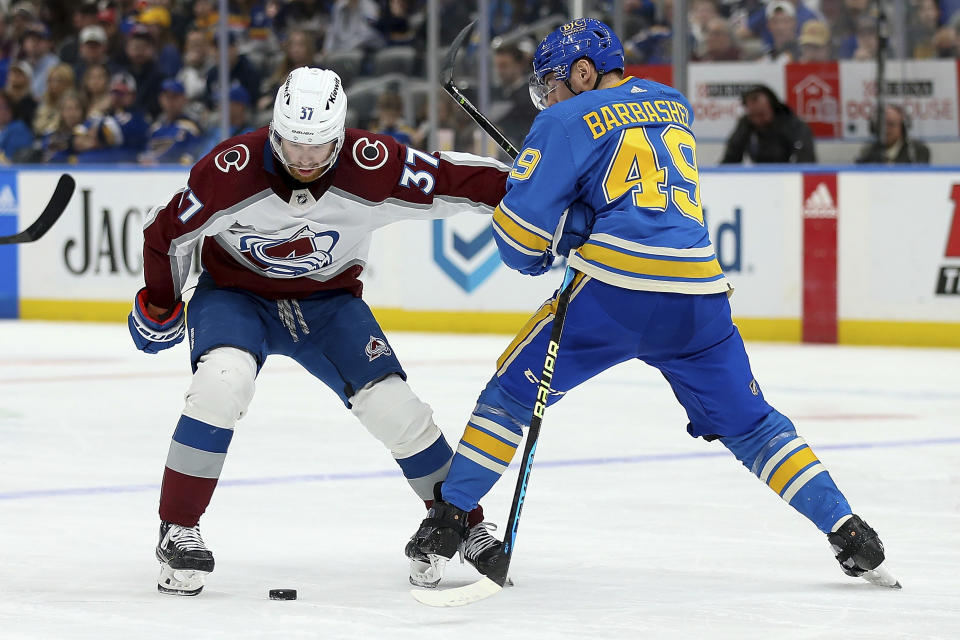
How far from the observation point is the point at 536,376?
11.4ft

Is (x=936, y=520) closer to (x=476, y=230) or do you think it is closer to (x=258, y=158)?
(x=258, y=158)

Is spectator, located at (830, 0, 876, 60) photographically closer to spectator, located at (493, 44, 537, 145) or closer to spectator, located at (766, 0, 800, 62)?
spectator, located at (766, 0, 800, 62)

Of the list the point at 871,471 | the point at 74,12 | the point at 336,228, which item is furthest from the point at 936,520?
the point at 74,12

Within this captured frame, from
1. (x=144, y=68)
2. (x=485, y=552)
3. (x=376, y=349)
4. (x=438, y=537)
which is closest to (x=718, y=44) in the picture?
(x=144, y=68)

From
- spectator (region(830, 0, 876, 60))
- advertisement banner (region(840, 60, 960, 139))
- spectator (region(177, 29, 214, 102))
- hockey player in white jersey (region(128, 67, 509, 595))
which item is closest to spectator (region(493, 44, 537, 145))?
spectator (region(830, 0, 876, 60))

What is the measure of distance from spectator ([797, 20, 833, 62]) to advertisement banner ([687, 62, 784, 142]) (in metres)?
0.27

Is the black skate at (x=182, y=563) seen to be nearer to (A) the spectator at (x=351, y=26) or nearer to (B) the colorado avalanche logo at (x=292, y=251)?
(B) the colorado avalanche logo at (x=292, y=251)

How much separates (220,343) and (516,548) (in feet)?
2.99

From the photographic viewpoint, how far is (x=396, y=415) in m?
3.68

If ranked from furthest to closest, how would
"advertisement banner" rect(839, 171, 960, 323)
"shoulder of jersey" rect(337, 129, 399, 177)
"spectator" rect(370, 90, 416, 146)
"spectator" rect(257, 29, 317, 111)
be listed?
"spectator" rect(257, 29, 317, 111) → "spectator" rect(370, 90, 416, 146) → "advertisement banner" rect(839, 171, 960, 323) → "shoulder of jersey" rect(337, 129, 399, 177)

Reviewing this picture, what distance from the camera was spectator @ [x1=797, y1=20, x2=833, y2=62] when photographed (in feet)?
29.5

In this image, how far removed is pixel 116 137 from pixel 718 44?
3.94 m

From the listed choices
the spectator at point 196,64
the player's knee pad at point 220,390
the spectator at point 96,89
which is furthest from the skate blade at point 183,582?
the spectator at point 96,89

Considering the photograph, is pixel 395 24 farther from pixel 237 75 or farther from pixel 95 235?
pixel 95 235
